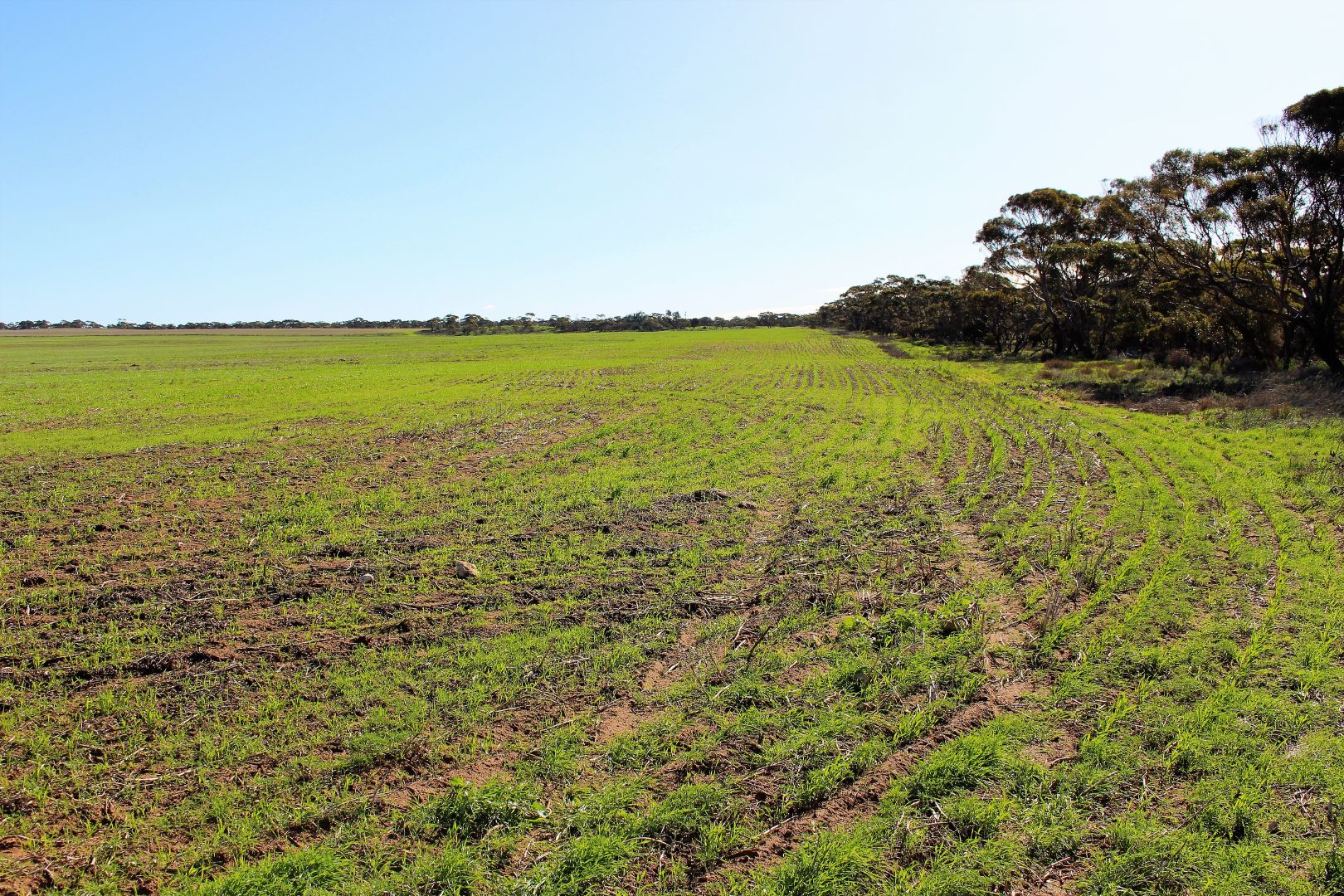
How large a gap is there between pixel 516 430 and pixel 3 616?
46.5 feet

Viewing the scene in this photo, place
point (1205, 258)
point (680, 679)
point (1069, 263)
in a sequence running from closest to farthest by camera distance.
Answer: point (680, 679) < point (1205, 258) < point (1069, 263)

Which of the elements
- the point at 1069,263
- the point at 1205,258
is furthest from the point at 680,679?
the point at 1069,263

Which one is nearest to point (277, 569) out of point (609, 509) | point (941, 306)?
point (609, 509)

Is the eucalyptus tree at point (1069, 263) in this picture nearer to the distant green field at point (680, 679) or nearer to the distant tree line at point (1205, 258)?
the distant tree line at point (1205, 258)

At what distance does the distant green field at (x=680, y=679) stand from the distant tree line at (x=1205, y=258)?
16874 millimetres

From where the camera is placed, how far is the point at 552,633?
736 centimetres

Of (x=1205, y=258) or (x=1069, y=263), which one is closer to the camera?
(x=1205, y=258)

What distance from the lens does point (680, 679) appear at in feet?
21.0

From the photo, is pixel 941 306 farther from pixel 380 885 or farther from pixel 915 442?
pixel 380 885

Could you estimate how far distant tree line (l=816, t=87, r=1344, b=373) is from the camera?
25.6 m

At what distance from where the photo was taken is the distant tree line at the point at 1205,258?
25562 millimetres

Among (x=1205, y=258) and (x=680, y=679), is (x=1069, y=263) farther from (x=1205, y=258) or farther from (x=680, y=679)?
(x=680, y=679)

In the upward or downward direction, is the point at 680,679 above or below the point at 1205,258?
below

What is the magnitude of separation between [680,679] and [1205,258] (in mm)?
35382
